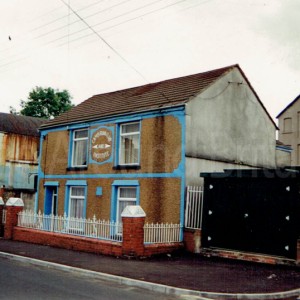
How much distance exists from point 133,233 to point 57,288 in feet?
15.1

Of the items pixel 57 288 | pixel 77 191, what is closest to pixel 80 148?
pixel 77 191

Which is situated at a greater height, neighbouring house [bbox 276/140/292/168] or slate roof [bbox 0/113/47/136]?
slate roof [bbox 0/113/47/136]

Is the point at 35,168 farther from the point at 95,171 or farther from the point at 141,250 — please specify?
the point at 141,250

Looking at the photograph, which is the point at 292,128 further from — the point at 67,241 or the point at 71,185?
the point at 67,241

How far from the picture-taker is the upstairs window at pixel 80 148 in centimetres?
2006

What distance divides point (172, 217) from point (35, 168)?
21.1 m

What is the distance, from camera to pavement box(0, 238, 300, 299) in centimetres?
863

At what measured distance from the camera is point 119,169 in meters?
18.0

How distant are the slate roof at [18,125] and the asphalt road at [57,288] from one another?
77.8 feet

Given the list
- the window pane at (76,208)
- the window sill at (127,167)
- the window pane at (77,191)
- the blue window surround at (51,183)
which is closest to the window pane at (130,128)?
the window sill at (127,167)

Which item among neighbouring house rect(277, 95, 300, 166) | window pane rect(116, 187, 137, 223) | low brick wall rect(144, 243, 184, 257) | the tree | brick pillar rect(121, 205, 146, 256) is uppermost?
the tree

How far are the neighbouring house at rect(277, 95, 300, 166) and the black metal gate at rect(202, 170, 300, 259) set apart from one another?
97.5 ft

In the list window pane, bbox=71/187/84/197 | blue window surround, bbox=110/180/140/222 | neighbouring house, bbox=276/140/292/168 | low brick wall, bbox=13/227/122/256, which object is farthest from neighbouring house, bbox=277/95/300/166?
low brick wall, bbox=13/227/122/256

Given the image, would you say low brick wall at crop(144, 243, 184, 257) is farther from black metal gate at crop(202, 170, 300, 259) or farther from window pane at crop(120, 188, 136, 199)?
window pane at crop(120, 188, 136, 199)
